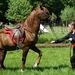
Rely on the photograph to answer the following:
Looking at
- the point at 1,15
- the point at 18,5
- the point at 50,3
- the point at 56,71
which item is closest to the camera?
the point at 56,71

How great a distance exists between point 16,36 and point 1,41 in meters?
0.72

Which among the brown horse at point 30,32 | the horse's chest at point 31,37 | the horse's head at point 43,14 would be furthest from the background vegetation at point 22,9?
the horse's chest at point 31,37

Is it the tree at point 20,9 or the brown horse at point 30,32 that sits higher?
the brown horse at point 30,32

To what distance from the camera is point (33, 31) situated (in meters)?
10.8

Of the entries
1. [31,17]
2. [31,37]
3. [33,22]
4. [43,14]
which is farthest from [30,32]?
[43,14]

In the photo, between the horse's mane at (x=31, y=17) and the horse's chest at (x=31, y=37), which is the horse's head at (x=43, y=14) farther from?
the horse's chest at (x=31, y=37)

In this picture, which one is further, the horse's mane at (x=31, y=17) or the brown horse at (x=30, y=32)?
the horse's mane at (x=31, y=17)

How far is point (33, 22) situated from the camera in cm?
1088

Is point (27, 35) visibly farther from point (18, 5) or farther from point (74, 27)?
point (18, 5)

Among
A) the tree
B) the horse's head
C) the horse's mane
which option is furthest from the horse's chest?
the tree

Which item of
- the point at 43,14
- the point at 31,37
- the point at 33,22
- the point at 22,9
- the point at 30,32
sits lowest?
the point at 22,9

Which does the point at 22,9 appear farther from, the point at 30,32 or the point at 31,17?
the point at 30,32

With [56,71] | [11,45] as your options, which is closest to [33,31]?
[11,45]

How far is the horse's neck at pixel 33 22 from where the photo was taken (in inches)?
426
